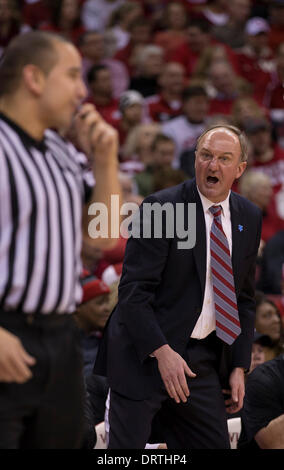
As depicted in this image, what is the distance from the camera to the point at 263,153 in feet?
21.6

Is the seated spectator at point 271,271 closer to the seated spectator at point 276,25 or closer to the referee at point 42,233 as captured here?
the referee at point 42,233

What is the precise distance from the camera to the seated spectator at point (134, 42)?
8.11 metres

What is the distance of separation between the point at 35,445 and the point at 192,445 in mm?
1023

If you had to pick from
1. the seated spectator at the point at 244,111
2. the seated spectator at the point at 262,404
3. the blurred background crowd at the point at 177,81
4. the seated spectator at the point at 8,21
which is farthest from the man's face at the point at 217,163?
the seated spectator at the point at 8,21

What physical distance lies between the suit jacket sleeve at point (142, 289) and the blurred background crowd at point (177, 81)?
71.8 inches

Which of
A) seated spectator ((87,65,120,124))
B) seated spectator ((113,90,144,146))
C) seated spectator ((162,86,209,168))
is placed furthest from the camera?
seated spectator ((87,65,120,124))

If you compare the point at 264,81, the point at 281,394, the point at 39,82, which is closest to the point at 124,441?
the point at 281,394

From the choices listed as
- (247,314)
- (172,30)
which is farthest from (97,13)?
(247,314)

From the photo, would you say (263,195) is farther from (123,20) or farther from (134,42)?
(123,20)

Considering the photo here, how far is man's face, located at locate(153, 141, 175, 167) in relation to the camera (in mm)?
6094

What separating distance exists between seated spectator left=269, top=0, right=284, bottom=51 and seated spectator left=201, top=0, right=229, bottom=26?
1.75 feet

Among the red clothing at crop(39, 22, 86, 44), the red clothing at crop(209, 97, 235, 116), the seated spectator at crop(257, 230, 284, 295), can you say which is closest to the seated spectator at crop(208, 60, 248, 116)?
the red clothing at crop(209, 97, 235, 116)

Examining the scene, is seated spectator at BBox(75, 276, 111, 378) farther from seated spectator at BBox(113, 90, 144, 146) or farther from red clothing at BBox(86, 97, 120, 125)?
red clothing at BBox(86, 97, 120, 125)

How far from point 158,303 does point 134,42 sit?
18.9 ft
